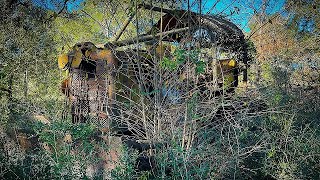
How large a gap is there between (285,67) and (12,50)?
8.03m

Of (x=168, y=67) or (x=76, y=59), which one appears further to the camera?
(x=76, y=59)

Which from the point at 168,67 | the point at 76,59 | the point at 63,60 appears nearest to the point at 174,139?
the point at 168,67

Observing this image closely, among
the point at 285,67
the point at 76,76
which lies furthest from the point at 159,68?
the point at 285,67

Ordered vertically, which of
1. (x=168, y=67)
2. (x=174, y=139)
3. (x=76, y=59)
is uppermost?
(x=76, y=59)

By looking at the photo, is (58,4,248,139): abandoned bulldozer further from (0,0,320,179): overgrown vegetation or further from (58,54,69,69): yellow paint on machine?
(58,54,69,69): yellow paint on machine

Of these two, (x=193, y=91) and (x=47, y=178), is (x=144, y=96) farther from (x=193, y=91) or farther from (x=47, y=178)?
(x=47, y=178)

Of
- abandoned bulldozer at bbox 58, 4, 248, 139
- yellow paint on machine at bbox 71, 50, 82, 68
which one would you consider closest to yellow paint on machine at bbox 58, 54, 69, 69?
yellow paint on machine at bbox 71, 50, 82, 68

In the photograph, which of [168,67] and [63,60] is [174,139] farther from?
[63,60]

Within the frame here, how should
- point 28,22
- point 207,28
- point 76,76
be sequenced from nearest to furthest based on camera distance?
point 207,28
point 76,76
point 28,22

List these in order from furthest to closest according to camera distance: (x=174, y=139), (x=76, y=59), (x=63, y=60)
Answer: (x=63, y=60), (x=76, y=59), (x=174, y=139)

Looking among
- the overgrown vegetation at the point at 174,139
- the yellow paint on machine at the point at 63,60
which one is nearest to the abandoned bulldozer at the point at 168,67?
the overgrown vegetation at the point at 174,139

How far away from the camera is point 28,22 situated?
12281 mm

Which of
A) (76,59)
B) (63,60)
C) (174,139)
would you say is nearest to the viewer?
(174,139)

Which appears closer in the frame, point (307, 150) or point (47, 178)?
point (47, 178)
